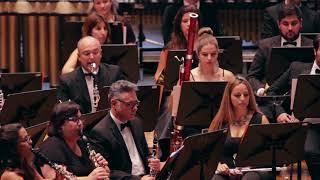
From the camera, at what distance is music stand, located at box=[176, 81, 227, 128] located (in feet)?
23.8

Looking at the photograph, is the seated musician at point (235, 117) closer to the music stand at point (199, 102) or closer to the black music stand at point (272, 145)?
the music stand at point (199, 102)

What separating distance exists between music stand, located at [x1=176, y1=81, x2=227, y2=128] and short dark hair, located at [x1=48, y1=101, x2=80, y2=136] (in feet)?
3.64

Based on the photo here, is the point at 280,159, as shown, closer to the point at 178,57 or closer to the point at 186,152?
the point at 186,152

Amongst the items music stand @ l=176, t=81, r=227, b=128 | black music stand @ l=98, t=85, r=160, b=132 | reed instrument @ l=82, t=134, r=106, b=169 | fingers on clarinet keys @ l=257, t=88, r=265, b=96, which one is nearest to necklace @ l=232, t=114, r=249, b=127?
music stand @ l=176, t=81, r=227, b=128

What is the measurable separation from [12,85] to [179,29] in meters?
1.89

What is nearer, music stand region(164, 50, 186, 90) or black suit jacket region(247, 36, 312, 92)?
music stand region(164, 50, 186, 90)

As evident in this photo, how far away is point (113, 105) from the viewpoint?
6836mm

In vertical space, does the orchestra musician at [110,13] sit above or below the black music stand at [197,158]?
above

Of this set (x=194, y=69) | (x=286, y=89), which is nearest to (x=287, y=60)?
(x=286, y=89)

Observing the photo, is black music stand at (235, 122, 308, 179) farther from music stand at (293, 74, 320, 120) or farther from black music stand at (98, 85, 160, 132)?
black music stand at (98, 85, 160, 132)

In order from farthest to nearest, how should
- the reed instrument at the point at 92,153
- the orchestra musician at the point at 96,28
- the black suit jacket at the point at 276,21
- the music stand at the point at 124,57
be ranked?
the black suit jacket at the point at 276,21
the orchestra musician at the point at 96,28
the music stand at the point at 124,57
the reed instrument at the point at 92,153

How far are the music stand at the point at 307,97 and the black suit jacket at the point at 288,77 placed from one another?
636 millimetres

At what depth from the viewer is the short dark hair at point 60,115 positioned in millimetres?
6348

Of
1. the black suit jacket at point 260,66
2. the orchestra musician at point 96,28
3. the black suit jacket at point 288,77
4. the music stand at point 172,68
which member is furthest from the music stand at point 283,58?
the orchestra musician at point 96,28
